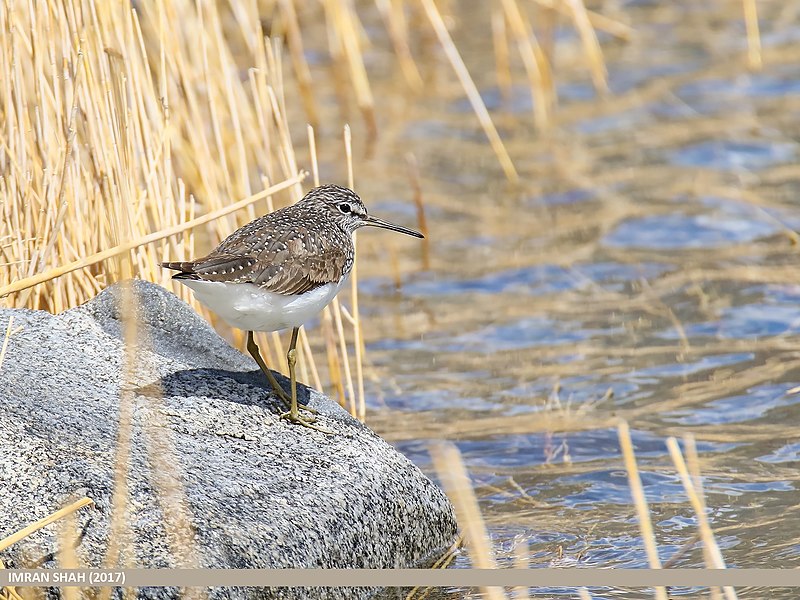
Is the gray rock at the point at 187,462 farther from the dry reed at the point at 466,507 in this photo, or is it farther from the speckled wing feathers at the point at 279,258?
the speckled wing feathers at the point at 279,258

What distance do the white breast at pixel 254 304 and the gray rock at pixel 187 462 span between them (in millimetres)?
346

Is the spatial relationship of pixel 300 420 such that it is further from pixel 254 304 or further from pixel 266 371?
pixel 254 304

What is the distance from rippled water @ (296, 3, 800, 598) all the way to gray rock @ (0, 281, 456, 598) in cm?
Answer: 72

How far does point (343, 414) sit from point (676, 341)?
280cm

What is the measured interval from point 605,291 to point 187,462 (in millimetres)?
4155

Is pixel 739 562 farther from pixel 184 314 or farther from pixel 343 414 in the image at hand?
pixel 184 314

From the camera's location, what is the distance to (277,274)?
4363 millimetres

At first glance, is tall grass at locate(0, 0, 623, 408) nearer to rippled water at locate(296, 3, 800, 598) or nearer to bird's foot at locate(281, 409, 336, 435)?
bird's foot at locate(281, 409, 336, 435)

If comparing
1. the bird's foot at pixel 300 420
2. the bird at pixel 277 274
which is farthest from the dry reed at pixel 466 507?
the bird at pixel 277 274

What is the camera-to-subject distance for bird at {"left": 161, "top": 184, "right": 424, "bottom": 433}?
4.24m

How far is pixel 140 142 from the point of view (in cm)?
516

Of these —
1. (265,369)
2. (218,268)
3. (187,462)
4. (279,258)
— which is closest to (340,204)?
(279,258)

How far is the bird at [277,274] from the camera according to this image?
424cm

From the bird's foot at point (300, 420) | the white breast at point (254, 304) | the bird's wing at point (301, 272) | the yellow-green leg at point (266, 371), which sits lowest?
the bird's foot at point (300, 420)
